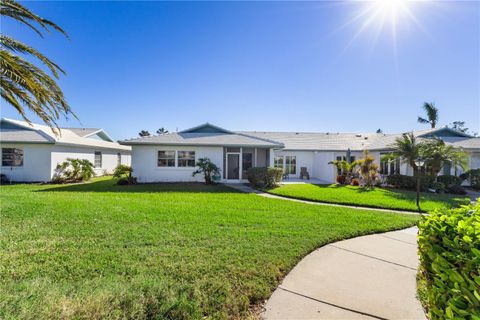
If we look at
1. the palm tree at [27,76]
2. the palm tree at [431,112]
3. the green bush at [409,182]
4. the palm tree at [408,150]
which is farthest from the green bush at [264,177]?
the palm tree at [431,112]

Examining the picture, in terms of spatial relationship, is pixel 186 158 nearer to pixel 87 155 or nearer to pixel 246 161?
pixel 246 161

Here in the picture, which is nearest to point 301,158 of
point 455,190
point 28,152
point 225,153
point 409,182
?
point 225,153

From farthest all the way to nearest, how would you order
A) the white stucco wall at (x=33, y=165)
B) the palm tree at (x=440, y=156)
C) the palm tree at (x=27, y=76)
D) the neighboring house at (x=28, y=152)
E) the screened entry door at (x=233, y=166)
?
the screened entry door at (x=233, y=166) → the white stucco wall at (x=33, y=165) → the neighboring house at (x=28, y=152) → the palm tree at (x=440, y=156) → the palm tree at (x=27, y=76)

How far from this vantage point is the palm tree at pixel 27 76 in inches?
190

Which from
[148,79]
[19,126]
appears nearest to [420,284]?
[148,79]

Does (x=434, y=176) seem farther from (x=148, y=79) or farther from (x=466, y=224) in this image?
(x=148, y=79)

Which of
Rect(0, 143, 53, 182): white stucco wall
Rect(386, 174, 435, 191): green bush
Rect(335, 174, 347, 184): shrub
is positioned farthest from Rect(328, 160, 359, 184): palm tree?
Rect(0, 143, 53, 182): white stucco wall

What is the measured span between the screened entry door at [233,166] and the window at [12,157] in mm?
15641

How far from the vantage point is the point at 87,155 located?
21.8 meters

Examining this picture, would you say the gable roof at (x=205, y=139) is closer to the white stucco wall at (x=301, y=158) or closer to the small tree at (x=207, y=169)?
the small tree at (x=207, y=169)

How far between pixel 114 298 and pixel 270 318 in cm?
207

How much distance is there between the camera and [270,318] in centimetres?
304

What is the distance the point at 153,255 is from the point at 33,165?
62.1 feet

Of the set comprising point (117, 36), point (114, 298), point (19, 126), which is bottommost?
point (114, 298)
